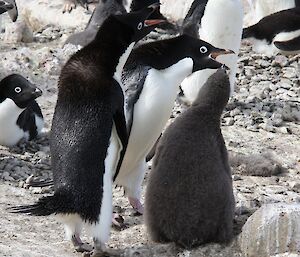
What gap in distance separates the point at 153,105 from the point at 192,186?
0.81m

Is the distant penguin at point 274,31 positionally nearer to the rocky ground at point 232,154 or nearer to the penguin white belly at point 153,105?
the rocky ground at point 232,154

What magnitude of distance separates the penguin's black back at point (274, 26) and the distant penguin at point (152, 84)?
419 centimetres

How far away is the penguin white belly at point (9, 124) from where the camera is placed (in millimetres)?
6219

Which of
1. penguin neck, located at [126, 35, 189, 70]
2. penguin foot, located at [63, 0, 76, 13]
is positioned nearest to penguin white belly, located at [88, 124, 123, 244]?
penguin neck, located at [126, 35, 189, 70]

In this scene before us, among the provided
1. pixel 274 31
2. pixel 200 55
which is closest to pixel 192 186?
pixel 200 55

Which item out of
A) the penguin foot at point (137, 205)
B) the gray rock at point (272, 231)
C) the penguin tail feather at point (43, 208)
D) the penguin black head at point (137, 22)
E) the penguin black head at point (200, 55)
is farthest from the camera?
the penguin foot at point (137, 205)

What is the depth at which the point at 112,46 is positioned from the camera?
13.7 ft

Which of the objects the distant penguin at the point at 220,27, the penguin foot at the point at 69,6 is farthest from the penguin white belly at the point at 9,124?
the penguin foot at the point at 69,6

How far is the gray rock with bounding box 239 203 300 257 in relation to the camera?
3.74 meters

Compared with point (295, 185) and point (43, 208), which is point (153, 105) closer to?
point (43, 208)

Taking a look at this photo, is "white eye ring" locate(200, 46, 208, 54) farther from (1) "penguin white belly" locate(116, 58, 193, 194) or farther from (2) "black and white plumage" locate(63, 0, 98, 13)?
(2) "black and white plumage" locate(63, 0, 98, 13)

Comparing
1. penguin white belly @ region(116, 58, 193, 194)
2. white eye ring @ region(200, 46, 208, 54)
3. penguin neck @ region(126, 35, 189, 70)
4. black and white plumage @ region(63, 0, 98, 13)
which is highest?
penguin neck @ region(126, 35, 189, 70)

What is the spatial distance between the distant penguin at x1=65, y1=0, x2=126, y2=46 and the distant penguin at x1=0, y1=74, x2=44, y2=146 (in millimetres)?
2366

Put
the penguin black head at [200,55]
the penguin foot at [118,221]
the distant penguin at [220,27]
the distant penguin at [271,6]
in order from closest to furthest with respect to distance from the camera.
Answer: the penguin foot at [118,221] < the penguin black head at [200,55] < the distant penguin at [220,27] < the distant penguin at [271,6]
